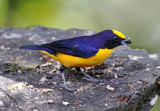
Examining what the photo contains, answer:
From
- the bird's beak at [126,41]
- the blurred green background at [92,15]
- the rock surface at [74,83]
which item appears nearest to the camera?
the rock surface at [74,83]

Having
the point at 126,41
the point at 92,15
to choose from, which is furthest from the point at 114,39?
the point at 92,15

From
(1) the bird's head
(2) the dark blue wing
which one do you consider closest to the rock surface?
(2) the dark blue wing

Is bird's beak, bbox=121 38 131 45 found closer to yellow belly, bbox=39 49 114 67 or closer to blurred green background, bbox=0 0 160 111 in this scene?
yellow belly, bbox=39 49 114 67

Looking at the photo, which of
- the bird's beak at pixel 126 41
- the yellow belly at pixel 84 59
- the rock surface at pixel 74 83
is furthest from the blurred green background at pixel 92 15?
the yellow belly at pixel 84 59

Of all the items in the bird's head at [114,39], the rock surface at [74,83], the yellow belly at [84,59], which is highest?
the bird's head at [114,39]

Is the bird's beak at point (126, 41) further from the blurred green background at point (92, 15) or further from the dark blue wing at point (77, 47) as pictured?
the blurred green background at point (92, 15)
